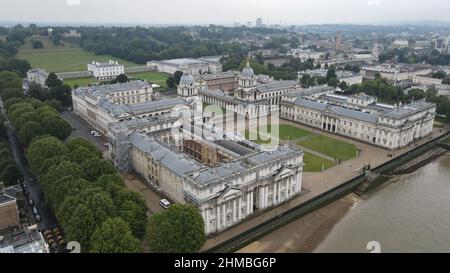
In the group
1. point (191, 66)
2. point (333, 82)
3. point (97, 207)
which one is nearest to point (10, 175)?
point (97, 207)

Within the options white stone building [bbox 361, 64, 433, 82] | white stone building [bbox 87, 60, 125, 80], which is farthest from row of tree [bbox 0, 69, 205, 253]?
white stone building [bbox 361, 64, 433, 82]

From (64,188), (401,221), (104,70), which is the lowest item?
(401,221)

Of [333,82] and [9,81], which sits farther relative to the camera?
[333,82]

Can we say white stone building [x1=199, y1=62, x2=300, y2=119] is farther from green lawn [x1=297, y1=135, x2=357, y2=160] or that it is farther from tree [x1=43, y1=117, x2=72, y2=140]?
tree [x1=43, y1=117, x2=72, y2=140]

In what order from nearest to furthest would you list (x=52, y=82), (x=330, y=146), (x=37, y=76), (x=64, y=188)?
(x=64, y=188) → (x=330, y=146) → (x=52, y=82) → (x=37, y=76)

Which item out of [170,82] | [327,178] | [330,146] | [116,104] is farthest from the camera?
[170,82]

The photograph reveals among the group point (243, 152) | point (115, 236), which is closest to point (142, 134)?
point (243, 152)

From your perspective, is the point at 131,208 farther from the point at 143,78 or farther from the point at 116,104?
the point at 143,78
